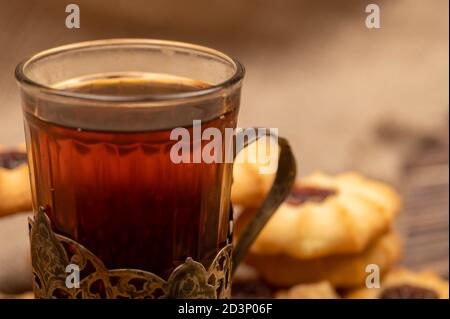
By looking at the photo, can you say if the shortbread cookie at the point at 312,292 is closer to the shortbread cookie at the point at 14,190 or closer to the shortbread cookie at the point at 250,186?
the shortbread cookie at the point at 250,186

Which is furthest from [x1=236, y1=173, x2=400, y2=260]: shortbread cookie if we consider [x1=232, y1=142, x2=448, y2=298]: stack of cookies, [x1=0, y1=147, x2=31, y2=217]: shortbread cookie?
[x1=0, y1=147, x2=31, y2=217]: shortbread cookie

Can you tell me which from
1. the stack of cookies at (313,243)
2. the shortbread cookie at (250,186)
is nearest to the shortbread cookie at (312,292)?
the stack of cookies at (313,243)

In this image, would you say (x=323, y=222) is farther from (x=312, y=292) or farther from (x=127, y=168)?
(x=127, y=168)

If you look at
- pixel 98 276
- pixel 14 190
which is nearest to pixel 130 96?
pixel 98 276

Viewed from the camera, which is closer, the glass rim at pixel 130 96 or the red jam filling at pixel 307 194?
the glass rim at pixel 130 96

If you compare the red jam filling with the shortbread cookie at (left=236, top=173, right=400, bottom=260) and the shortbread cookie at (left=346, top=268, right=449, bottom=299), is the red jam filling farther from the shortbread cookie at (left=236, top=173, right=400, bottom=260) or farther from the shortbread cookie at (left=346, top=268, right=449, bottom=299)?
the shortbread cookie at (left=346, top=268, right=449, bottom=299)

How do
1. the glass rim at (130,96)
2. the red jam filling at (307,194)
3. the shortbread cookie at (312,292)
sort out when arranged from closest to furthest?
1. the glass rim at (130,96)
2. the shortbread cookie at (312,292)
3. the red jam filling at (307,194)
